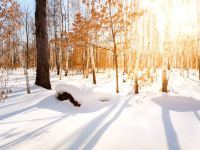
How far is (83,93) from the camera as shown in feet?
28.6

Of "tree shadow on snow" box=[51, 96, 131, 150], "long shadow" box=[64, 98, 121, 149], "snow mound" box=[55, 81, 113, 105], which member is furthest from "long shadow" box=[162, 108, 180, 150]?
"snow mound" box=[55, 81, 113, 105]

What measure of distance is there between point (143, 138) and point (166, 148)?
23.1 inches

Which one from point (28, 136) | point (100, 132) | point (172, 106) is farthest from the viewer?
point (172, 106)

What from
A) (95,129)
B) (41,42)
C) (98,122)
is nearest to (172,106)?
(98,122)

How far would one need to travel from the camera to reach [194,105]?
291 inches

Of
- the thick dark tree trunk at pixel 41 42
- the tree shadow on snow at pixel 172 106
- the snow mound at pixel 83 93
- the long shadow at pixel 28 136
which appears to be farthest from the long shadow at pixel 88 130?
the thick dark tree trunk at pixel 41 42

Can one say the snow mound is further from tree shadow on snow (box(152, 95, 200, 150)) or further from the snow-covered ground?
tree shadow on snow (box(152, 95, 200, 150))

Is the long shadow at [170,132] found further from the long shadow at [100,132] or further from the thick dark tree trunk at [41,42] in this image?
the thick dark tree trunk at [41,42]

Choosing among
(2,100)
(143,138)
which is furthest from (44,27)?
(143,138)

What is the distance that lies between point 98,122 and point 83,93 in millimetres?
2607

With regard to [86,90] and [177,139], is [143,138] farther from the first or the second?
[86,90]

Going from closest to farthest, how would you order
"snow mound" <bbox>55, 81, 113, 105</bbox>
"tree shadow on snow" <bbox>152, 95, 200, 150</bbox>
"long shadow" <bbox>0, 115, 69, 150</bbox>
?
1. "long shadow" <bbox>0, 115, 69, 150</bbox>
2. "tree shadow on snow" <bbox>152, 95, 200, 150</bbox>
3. "snow mound" <bbox>55, 81, 113, 105</bbox>

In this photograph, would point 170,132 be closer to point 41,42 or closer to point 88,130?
point 88,130

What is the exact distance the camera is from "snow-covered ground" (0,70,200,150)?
4.84 metres
